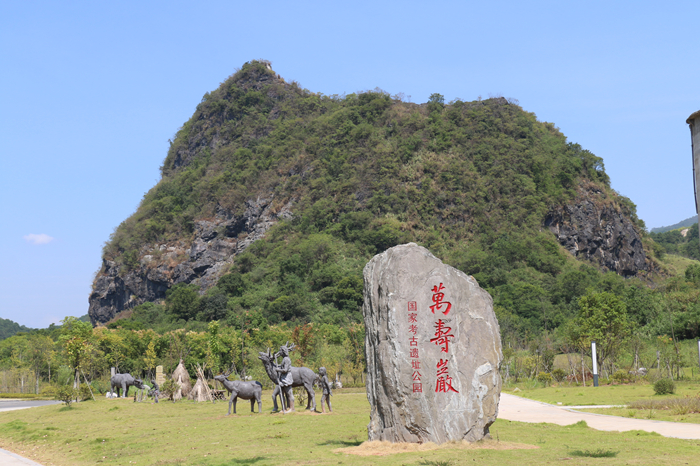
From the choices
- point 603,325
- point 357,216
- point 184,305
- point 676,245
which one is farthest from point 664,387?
point 676,245

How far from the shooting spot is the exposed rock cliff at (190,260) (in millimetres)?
100438

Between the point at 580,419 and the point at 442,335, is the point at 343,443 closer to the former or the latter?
the point at 442,335

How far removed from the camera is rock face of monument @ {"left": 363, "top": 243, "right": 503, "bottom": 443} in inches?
486

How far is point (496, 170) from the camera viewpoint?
100812mm

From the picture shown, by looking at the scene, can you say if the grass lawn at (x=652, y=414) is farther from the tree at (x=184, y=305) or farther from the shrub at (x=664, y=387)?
the tree at (x=184, y=305)

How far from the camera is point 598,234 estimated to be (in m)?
97.8

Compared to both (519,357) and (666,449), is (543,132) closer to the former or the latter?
(519,357)

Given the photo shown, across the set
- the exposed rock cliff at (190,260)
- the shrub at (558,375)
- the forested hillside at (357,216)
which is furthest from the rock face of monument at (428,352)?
the exposed rock cliff at (190,260)

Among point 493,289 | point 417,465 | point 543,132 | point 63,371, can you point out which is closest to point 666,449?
point 417,465

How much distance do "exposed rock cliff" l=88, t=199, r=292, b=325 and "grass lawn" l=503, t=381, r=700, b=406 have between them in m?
74.4

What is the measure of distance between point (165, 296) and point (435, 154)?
5073cm

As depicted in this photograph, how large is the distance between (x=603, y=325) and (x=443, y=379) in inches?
1068

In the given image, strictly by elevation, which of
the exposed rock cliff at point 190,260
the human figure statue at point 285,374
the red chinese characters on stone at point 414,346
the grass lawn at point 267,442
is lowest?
the grass lawn at point 267,442

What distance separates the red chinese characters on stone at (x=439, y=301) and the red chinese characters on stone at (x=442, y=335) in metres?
0.25
